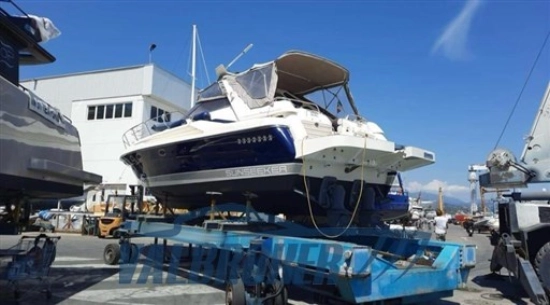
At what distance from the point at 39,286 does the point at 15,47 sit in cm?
300

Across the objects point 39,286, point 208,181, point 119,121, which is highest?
point 119,121

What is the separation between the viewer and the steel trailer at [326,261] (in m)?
3.64

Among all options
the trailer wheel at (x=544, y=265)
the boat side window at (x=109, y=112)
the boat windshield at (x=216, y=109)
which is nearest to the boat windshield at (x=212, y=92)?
the boat windshield at (x=216, y=109)

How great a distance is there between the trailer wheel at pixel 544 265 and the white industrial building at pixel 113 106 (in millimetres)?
22991

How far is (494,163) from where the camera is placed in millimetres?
6414

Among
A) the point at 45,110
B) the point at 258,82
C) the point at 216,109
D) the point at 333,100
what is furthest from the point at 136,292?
the point at 333,100

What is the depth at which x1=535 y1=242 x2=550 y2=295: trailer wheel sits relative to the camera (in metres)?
5.17

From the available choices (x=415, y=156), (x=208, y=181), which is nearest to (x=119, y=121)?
(x=208, y=181)

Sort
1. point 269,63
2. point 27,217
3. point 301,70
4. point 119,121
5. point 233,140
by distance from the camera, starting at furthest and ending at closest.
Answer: point 119,121
point 301,70
point 269,63
point 233,140
point 27,217

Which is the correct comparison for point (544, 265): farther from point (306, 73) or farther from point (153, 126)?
point (153, 126)

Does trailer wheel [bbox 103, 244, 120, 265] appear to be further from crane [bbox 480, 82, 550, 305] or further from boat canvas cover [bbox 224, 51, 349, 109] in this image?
crane [bbox 480, 82, 550, 305]

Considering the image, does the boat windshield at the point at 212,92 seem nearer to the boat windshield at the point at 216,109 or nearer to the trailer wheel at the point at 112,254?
the boat windshield at the point at 216,109

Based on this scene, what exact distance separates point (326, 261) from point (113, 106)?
86.2 feet

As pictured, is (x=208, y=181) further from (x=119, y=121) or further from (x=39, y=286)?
(x=119, y=121)
